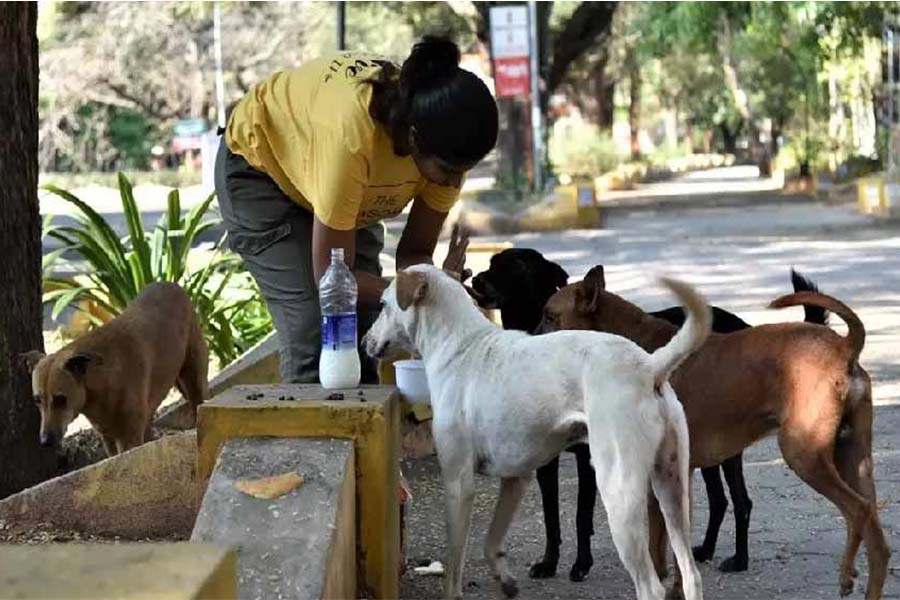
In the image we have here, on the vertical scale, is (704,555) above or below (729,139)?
below

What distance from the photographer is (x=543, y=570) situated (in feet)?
18.3

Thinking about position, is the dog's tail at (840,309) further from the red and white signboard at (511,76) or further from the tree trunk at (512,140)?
the tree trunk at (512,140)


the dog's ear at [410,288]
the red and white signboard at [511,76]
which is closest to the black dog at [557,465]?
the dog's ear at [410,288]

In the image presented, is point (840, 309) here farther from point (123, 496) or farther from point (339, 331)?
point (123, 496)

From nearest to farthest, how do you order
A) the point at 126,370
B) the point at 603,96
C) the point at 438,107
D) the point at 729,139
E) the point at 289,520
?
the point at 289,520 → the point at 438,107 → the point at 126,370 → the point at 603,96 → the point at 729,139

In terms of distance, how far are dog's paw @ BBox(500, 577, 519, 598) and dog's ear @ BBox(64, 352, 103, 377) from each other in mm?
2672

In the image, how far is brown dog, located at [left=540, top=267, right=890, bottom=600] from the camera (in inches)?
196

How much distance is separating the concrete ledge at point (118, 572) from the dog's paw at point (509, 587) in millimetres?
2282

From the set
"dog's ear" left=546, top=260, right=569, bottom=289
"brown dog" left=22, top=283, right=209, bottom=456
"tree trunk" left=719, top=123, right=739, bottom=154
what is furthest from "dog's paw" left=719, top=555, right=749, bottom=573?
"tree trunk" left=719, top=123, right=739, bottom=154

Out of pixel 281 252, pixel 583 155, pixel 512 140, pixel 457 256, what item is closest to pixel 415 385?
pixel 457 256

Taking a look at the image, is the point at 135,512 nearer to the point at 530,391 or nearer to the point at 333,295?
the point at 333,295

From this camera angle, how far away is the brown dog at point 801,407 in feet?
16.3

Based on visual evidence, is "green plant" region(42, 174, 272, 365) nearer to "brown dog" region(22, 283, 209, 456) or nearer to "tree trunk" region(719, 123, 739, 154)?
Result: "brown dog" region(22, 283, 209, 456)

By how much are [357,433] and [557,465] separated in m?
1.43
